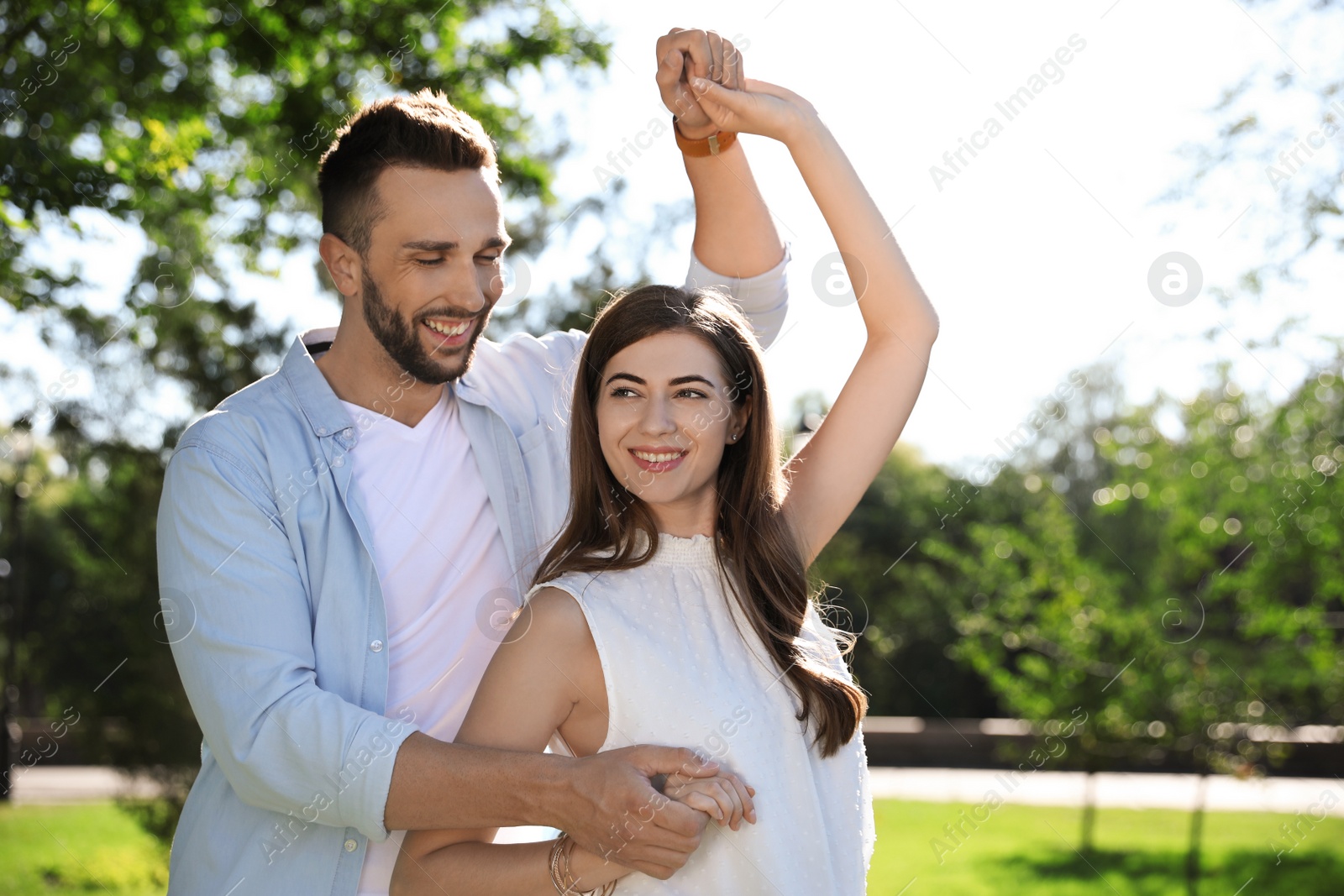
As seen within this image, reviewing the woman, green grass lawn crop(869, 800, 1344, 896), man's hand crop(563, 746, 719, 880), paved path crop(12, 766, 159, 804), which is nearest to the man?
man's hand crop(563, 746, 719, 880)

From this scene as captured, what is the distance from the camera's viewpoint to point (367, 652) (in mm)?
2449

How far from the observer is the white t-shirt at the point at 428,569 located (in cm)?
258

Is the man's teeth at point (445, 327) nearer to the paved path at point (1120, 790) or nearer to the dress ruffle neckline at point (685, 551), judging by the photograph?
the dress ruffle neckline at point (685, 551)

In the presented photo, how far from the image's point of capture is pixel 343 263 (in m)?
2.83

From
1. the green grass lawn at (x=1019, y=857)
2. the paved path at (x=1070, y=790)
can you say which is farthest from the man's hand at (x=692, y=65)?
the paved path at (x=1070, y=790)

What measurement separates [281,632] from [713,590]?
865 mm

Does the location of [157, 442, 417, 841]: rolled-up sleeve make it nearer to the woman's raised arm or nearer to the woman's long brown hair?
the woman's long brown hair

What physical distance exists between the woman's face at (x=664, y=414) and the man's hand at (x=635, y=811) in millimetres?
519

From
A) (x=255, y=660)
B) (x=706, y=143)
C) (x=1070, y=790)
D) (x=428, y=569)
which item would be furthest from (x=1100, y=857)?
(x=255, y=660)

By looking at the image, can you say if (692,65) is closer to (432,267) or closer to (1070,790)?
(432,267)

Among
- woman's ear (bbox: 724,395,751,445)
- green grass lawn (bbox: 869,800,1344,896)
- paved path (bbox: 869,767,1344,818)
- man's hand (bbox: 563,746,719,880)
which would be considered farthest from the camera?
paved path (bbox: 869,767,1344,818)

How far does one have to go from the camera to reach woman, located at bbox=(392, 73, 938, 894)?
6.97 ft

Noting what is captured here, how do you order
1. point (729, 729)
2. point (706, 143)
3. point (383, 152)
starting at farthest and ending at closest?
point (383, 152)
point (706, 143)
point (729, 729)

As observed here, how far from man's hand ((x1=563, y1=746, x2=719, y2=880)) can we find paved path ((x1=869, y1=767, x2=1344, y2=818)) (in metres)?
10.9
